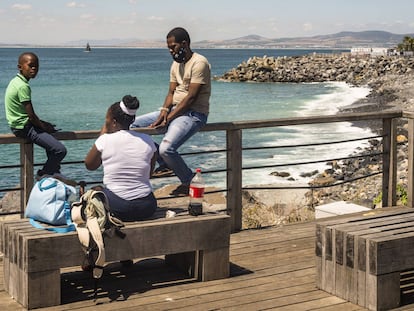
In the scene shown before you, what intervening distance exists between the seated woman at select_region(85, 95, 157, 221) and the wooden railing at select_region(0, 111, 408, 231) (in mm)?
972

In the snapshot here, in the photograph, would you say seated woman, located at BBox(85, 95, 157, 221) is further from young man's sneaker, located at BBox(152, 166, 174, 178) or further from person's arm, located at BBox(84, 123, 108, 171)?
young man's sneaker, located at BBox(152, 166, 174, 178)

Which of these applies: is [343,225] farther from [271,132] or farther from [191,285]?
[271,132]

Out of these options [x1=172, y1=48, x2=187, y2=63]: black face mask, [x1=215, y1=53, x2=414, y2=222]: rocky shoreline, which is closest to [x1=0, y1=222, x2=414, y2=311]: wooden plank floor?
[x1=172, y1=48, x2=187, y2=63]: black face mask

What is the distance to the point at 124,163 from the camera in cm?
602

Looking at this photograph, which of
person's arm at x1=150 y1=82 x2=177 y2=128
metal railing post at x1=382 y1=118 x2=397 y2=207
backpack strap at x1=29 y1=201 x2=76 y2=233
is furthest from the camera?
metal railing post at x1=382 y1=118 x2=397 y2=207

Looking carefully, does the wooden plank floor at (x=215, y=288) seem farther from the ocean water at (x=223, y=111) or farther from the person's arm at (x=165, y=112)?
the ocean water at (x=223, y=111)

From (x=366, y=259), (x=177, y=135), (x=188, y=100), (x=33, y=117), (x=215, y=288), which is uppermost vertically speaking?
(x=188, y=100)

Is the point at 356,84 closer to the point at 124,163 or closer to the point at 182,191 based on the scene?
the point at 182,191

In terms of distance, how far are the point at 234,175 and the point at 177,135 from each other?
3.15ft

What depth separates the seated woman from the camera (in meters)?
6.01

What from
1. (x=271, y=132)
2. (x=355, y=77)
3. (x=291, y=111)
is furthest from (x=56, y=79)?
(x=271, y=132)

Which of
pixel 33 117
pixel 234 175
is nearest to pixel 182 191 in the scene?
pixel 234 175

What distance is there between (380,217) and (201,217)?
4.62ft

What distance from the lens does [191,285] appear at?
6.25 m
